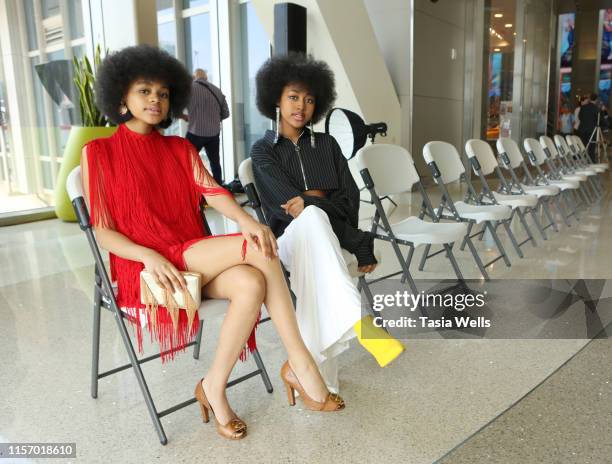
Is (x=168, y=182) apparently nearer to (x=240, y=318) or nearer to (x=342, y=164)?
(x=240, y=318)

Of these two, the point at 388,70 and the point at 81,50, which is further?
the point at 388,70

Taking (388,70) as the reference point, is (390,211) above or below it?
below

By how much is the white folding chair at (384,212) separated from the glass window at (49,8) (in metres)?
5.02

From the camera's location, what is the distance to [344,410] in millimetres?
1904

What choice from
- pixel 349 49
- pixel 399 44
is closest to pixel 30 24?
pixel 349 49

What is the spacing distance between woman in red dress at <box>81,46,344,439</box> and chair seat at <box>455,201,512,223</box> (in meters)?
2.17

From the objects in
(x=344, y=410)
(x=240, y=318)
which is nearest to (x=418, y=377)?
(x=344, y=410)

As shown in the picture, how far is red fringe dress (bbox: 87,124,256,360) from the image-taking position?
180cm

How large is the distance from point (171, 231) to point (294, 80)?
38.5 inches

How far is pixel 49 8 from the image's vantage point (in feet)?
20.6

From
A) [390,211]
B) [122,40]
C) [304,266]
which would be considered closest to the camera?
[304,266]

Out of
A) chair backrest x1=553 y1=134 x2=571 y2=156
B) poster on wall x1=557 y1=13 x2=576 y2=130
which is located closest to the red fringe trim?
chair backrest x1=553 y1=134 x2=571 y2=156

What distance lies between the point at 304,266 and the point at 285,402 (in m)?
0.52

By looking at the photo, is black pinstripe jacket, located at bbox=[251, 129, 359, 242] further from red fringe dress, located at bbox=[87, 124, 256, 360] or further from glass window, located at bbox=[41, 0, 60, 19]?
glass window, located at bbox=[41, 0, 60, 19]
